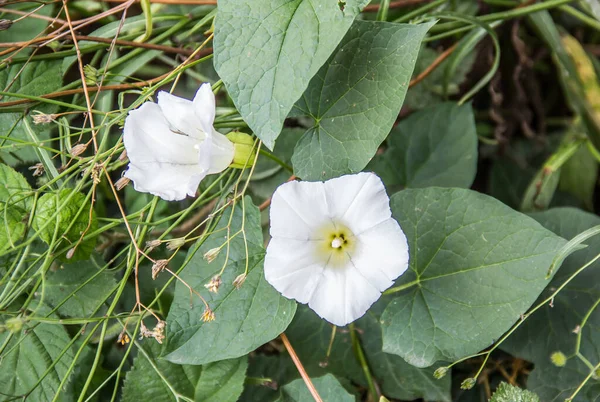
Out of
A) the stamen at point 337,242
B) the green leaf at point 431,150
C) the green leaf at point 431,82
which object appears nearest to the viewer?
the stamen at point 337,242

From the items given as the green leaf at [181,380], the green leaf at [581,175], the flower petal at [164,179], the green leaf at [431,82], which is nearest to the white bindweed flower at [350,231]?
the flower petal at [164,179]

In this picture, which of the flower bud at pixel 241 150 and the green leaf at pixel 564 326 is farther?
the green leaf at pixel 564 326

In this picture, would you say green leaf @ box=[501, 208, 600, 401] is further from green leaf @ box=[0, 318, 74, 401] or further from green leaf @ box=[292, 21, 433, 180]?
green leaf @ box=[0, 318, 74, 401]

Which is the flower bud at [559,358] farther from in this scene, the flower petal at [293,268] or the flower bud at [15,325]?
the flower bud at [15,325]

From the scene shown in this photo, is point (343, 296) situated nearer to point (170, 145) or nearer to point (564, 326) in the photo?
point (170, 145)

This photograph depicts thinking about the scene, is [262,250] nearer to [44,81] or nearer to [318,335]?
[318,335]

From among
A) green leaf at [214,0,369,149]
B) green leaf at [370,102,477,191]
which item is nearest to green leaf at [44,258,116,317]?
green leaf at [214,0,369,149]

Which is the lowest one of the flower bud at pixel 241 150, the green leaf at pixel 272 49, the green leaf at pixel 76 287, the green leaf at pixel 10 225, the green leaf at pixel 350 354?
the green leaf at pixel 350 354
